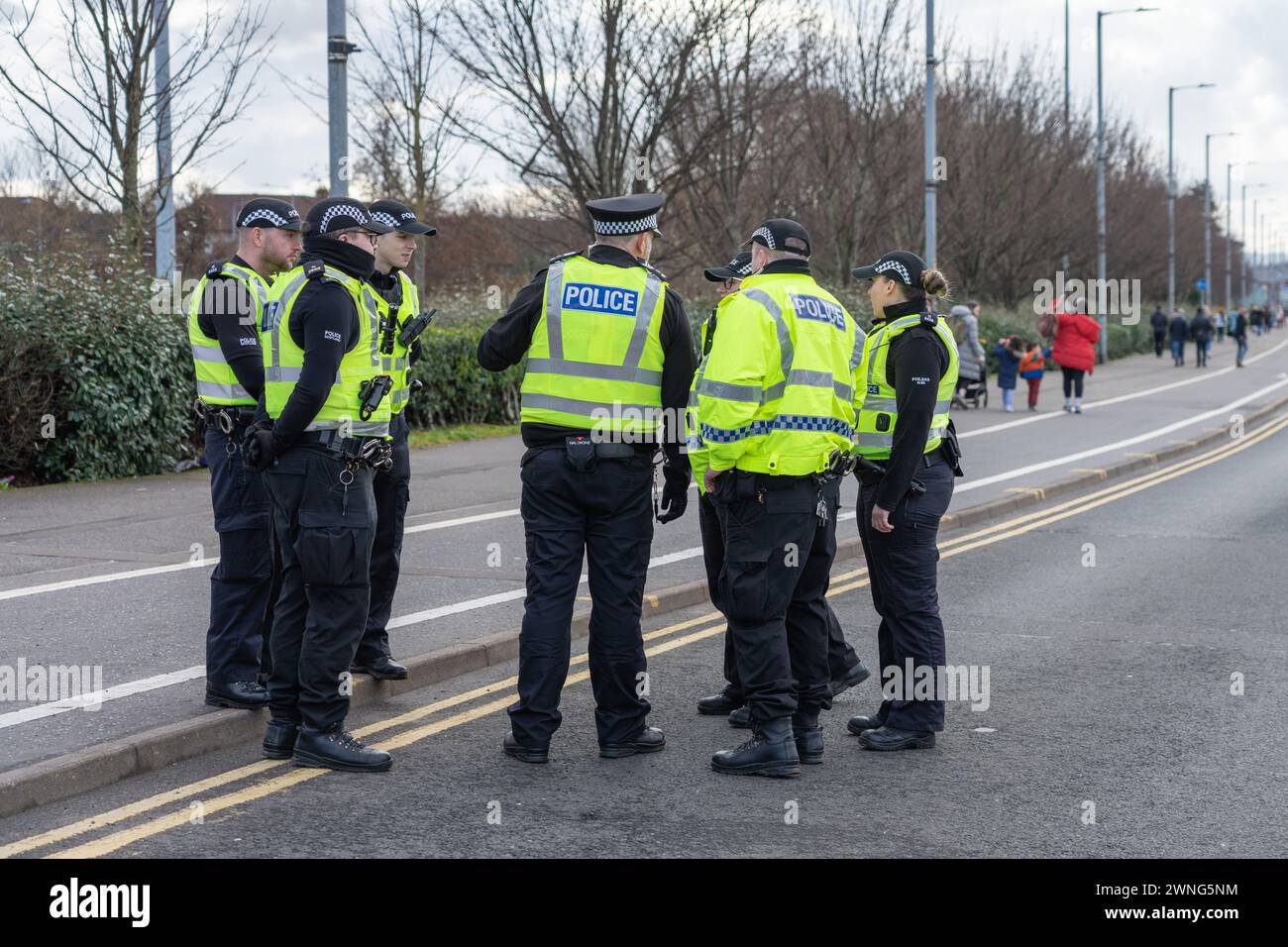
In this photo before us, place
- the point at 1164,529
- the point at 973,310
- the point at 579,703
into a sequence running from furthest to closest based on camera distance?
1. the point at 973,310
2. the point at 1164,529
3. the point at 579,703

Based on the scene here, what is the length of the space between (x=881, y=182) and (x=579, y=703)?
2748 centimetres

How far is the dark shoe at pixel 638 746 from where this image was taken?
5.96 meters

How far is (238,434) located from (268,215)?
3.00ft

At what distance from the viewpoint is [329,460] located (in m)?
5.66

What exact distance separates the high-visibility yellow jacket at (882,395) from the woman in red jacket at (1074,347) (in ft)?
63.9

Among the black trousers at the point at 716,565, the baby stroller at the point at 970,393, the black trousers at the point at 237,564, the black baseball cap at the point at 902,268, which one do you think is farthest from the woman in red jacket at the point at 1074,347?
the black trousers at the point at 237,564

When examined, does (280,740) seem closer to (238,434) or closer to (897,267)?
(238,434)

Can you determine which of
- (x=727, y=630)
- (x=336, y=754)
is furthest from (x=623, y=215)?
(x=336, y=754)

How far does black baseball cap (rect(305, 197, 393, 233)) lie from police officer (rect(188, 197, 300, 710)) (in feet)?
1.90

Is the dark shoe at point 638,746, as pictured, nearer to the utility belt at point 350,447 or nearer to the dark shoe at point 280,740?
the dark shoe at point 280,740

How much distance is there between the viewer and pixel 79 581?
9031mm

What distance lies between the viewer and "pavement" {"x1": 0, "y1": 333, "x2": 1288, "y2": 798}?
642 centimetres

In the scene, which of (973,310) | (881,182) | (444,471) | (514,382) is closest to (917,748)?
(444,471)
